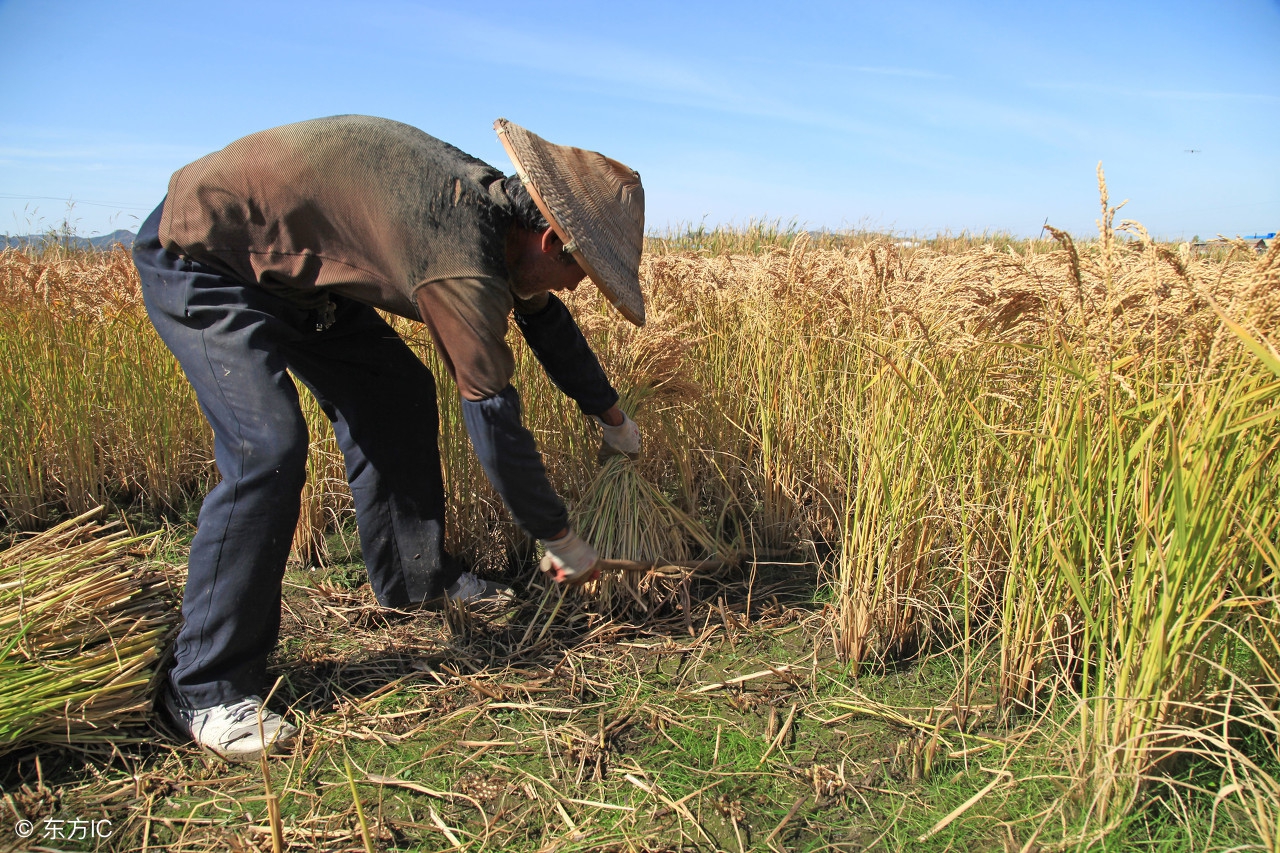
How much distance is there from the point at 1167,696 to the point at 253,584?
79.4 inches

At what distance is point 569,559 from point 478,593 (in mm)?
737

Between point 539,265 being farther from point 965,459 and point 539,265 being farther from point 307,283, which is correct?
point 965,459

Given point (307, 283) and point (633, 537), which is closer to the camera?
point (307, 283)

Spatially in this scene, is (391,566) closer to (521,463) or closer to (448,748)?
(448,748)

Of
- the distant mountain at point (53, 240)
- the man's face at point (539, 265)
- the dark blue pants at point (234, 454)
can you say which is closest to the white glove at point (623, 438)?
the man's face at point (539, 265)

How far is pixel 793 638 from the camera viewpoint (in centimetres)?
242

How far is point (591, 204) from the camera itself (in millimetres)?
1841

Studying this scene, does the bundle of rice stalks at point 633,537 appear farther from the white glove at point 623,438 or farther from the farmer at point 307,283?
the farmer at point 307,283

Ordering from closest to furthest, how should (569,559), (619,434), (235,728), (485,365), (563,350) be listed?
(485,365), (235,728), (569,559), (563,350), (619,434)

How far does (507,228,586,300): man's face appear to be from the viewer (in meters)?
1.85

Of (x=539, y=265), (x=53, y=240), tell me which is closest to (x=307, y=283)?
(x=539, y=265)

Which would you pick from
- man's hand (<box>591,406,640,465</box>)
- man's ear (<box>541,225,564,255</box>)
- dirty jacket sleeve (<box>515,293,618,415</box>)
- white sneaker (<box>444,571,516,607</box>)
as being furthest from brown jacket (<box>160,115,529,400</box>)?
white sneaker (<box>444,571,516,607</box>)

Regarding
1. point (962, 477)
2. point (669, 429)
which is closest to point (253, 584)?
point (669, 429)

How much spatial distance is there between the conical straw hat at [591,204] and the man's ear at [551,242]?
29mm
